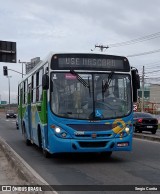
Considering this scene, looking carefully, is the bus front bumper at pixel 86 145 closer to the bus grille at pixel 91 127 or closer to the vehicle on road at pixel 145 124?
the bus grille at pixel 91 127

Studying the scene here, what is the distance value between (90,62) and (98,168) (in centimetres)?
316

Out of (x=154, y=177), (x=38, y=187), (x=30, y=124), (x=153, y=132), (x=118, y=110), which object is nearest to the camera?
(x=38, y=187)

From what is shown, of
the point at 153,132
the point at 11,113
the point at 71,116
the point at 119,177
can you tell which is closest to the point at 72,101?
the point at 71,116

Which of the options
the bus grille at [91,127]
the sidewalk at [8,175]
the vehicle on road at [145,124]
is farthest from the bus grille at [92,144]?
the vehicle on road at [145,124]

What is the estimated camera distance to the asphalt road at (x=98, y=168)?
10.1m

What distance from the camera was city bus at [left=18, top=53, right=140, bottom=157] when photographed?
12.6 meters

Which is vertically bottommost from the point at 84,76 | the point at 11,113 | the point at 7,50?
the point at 11,113

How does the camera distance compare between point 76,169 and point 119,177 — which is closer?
point 119,177

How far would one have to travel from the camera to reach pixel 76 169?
12055mm

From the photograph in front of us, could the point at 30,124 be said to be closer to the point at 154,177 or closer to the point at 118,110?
the point at 118,110

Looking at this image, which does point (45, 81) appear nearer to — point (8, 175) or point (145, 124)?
point (8, 175)

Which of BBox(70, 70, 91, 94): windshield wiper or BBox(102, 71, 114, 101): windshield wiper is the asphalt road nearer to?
BBox(102, 71, 114, 101): windshield wiper

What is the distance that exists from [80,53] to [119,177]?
4.36 meters

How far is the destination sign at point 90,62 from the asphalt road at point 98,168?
284cm
